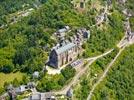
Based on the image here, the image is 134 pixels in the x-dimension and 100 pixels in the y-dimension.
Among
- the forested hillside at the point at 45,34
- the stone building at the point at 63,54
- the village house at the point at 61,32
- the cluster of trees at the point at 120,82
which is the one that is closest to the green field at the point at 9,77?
the forested hillside at the point at 45,34

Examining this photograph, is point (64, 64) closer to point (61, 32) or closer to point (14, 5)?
point (61, 32)

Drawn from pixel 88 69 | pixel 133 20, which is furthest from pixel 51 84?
pixel 133 20

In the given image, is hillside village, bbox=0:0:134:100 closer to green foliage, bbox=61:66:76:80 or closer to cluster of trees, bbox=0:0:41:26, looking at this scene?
green foliage, bbox=61:66:76:80

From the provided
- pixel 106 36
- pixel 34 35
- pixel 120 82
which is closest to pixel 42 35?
pixel 34 35

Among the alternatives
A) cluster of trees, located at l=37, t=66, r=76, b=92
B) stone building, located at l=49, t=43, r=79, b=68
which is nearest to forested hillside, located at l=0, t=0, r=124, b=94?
stone building, located at l=49, t=43, r=79, b=68

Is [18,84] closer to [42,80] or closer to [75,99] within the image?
[42,80]

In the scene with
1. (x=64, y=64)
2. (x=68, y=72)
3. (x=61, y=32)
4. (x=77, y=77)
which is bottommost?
(x=77, y=77)
